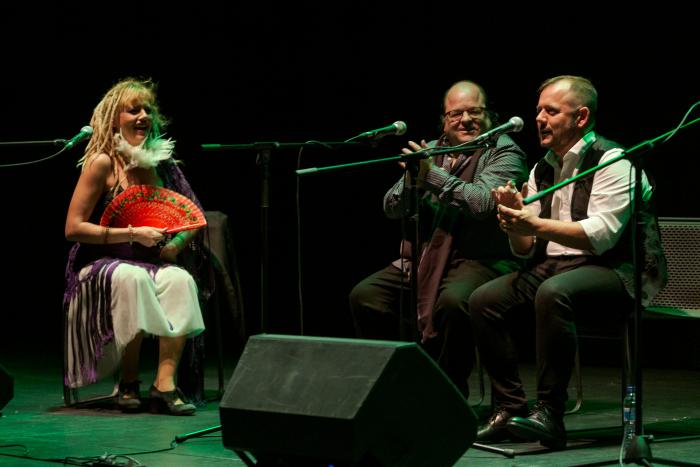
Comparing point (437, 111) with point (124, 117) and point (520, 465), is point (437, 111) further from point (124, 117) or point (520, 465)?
point (520, 465)

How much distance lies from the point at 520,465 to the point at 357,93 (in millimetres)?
3372

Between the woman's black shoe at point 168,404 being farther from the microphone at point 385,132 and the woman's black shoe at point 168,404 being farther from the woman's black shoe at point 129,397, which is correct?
the microphone at point 385,132

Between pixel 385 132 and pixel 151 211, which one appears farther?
pixel 151 211

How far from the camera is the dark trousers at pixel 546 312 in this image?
3.60 m

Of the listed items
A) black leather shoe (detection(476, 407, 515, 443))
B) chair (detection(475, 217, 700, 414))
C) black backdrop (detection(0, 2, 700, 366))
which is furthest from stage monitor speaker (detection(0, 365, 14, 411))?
black backdrop (detection(0, 2, 700, 366))

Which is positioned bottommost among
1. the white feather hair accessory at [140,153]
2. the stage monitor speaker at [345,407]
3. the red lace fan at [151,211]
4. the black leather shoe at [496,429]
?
the black leather shoe at [496,429]

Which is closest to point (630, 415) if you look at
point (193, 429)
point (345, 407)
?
point (345, 407)

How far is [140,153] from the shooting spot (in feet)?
15.0

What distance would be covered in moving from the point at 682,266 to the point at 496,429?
1128mm

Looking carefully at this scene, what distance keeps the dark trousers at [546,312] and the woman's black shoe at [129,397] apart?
1462 millimetres

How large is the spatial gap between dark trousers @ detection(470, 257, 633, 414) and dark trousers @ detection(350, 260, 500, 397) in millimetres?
166

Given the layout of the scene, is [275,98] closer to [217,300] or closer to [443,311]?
[217,300]

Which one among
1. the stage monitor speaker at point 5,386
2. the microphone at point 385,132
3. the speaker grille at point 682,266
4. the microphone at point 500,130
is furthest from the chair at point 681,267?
the stage monitor speaker at point 5,386

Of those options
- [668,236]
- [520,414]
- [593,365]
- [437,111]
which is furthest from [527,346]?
[520,414]
